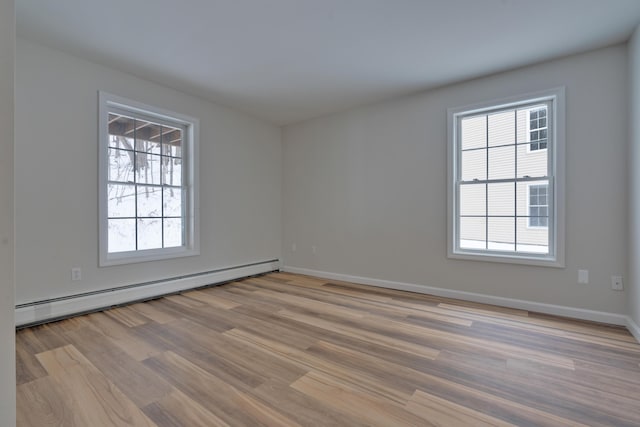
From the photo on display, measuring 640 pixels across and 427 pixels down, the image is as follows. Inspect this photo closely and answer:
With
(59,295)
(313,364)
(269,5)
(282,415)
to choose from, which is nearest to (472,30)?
(269,5)

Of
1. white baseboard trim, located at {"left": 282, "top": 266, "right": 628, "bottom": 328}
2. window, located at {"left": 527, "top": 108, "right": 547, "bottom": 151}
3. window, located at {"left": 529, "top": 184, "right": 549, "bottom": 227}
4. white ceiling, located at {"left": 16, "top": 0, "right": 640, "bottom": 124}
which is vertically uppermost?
white ceiling, located at {"left": 16, "top": 0, "right": 640, "bottom": 124}

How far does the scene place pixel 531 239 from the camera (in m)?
3.19

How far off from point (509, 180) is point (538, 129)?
58cm

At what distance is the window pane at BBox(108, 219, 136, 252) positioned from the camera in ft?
10.8

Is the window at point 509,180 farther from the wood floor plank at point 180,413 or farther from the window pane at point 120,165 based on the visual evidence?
the window pane at point 120,165

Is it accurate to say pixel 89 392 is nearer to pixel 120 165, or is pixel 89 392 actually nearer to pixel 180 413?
pixel 180 413

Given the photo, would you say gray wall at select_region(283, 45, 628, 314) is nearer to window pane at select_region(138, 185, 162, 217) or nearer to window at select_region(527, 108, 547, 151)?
window at select_region(527, 108, 547, 151)

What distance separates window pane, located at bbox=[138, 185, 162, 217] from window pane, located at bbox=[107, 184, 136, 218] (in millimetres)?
79

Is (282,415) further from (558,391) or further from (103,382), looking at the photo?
(558,391)

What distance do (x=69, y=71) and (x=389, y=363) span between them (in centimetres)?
390

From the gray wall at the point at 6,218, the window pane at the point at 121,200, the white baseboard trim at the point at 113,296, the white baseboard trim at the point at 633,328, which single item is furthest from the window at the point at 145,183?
the white baseboard trim at the point at 633,328

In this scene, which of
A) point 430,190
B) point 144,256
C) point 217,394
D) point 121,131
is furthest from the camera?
point 430,190

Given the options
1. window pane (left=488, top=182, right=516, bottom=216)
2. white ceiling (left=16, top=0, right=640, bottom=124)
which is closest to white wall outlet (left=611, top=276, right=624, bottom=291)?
window pane (left=488, top=182, right=516, bottom=216)

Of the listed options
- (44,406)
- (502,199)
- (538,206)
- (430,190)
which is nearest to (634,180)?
(538,206)
